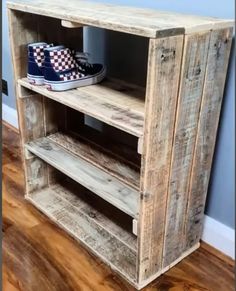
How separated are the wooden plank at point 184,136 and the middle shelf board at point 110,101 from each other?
0.43ft

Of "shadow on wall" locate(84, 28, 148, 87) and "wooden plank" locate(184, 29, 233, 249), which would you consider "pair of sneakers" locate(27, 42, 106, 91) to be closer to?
"shadow on wall" locate(84, 28, 148, 87)

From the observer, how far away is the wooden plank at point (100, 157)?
1292 millimetres

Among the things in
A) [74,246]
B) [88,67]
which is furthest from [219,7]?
[74,246]

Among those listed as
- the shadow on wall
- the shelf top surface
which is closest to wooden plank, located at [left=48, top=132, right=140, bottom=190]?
the shadow on wall

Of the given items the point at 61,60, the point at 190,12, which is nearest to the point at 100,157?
the point at 61,60

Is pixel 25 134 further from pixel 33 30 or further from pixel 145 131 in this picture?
pixel 145 131

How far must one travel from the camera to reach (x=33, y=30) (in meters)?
1.39

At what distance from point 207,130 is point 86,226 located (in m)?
0.64

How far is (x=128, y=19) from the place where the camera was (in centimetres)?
98

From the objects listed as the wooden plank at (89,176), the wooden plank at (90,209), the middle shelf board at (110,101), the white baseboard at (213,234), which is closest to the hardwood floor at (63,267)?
the white baseboard at (213,234)

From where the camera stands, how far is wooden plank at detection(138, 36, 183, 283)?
2.94ft

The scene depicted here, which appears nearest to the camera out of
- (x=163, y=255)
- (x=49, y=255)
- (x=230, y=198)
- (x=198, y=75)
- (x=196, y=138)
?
(x=230, y=198)

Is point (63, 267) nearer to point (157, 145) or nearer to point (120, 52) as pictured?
point (157, 145)

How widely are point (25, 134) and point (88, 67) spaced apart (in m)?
0.41
